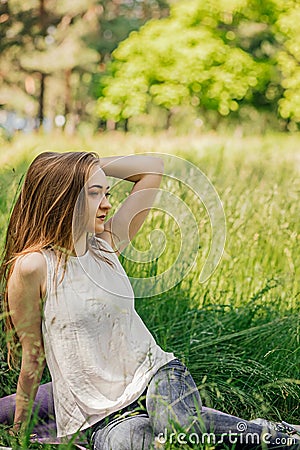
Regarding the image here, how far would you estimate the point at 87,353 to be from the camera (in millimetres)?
1935

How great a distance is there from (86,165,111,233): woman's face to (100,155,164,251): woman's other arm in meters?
0.14

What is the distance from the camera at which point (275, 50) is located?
16.0m

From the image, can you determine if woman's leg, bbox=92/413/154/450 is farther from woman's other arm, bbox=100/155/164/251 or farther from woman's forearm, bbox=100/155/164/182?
woman's forearm, bbox=100/155/164/182

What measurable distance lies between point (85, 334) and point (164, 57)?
1386 cm

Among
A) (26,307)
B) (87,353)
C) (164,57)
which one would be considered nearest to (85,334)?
(87,353)

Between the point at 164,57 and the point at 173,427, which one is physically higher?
the point at 173,427

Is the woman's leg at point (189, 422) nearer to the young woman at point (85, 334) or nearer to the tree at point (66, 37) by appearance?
the young woman at point (85, 334)

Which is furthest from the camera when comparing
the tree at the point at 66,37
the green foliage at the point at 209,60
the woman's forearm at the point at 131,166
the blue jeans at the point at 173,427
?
the tree at the point at 66,37

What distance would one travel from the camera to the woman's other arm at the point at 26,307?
75.2 inches

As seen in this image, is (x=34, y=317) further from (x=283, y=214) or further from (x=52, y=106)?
(x=52, y=106)

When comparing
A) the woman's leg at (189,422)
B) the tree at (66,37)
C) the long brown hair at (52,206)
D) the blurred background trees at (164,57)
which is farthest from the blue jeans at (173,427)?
the tree at (66,37)

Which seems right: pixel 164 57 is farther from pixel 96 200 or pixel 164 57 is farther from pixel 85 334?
pixel 85 334

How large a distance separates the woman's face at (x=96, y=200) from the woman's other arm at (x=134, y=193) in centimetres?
14

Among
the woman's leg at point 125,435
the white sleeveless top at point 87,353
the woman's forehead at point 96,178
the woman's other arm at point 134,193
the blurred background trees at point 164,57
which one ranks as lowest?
the blurred background trees at point 164,57
